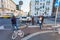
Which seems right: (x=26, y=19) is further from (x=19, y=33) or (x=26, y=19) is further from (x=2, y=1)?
(x=19, y=33)

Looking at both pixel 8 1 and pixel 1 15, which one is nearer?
pixel 1 15

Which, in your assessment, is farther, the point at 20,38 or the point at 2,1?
the point at 2,1

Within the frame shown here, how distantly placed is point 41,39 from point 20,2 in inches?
340

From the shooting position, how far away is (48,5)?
36531 millimetres

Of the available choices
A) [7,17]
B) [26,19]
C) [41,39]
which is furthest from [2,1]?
[41,39]

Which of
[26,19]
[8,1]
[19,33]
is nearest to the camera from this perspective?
[19,33]

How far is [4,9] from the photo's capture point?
23219 millimetres

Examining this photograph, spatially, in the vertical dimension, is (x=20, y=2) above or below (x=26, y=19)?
above

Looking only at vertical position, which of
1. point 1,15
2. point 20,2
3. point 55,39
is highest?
point 20,2

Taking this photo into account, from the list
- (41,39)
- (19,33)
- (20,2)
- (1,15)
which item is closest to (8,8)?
(1,15)

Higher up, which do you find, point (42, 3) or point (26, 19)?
point (42, 3)

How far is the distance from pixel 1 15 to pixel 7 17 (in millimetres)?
1254

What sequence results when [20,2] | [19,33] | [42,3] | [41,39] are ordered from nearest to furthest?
[41,39]
[19,33]
[20,2]
[42,3]

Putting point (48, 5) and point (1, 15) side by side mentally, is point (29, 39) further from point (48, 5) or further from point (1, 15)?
point (48, 5)
